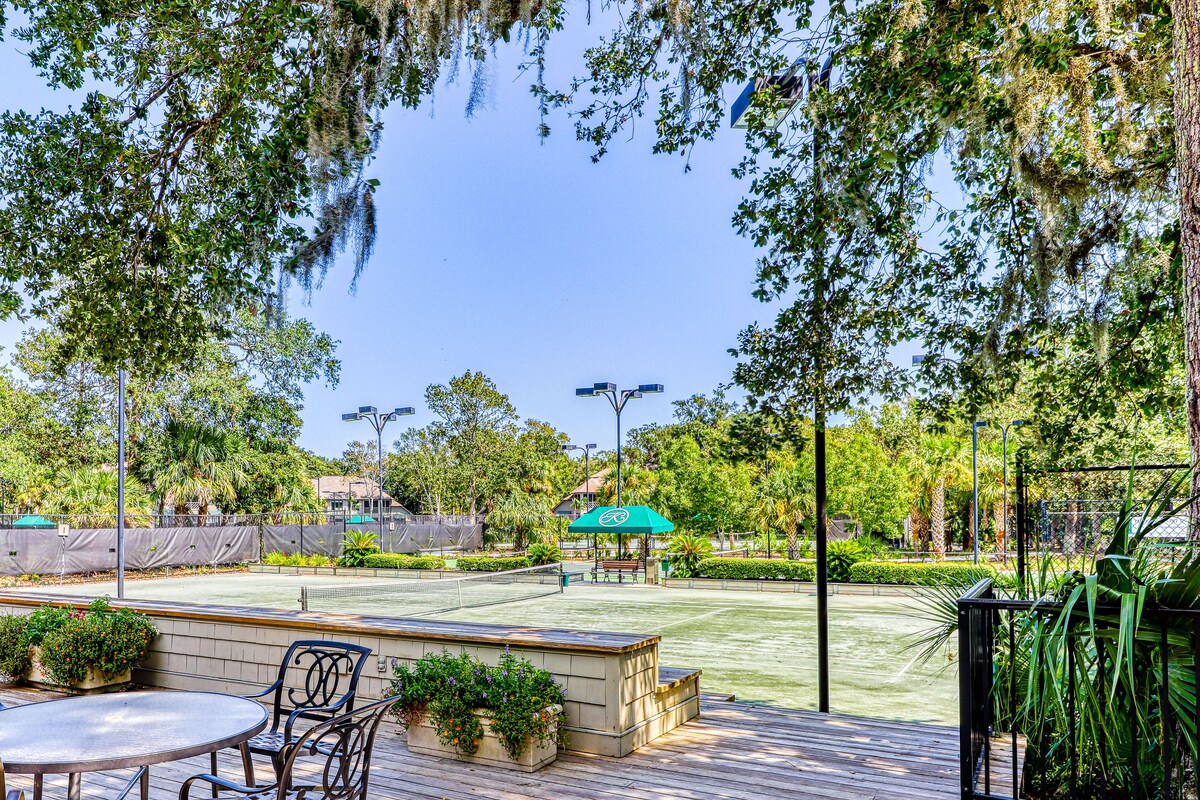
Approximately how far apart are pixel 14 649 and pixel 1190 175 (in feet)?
28.9

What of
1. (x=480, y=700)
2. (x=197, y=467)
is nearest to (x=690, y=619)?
(x=480, y=700)

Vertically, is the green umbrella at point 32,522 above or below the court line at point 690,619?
above

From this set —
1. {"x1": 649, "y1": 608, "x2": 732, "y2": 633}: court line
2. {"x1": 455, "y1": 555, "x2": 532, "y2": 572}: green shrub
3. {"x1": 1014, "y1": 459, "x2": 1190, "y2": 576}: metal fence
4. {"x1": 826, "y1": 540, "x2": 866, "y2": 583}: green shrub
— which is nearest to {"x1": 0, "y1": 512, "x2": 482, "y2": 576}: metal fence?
{"x1": 455, "y1": 555, "x2": 532, "y2": 572}: green shrub

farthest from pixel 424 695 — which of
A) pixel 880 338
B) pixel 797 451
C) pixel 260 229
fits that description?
pixel 880 338

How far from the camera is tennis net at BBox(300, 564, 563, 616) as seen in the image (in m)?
14.7

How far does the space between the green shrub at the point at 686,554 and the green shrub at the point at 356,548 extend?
417 inches

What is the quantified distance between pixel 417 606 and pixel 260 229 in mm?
11433

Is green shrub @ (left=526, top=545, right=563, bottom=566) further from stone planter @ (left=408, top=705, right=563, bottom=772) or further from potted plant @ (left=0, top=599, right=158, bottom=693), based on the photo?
stone planter @ (left=408, top=705, right=563, bottom=772)

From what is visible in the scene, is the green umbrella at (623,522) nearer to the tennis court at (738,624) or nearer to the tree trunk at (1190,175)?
the tennis court at (738,624)

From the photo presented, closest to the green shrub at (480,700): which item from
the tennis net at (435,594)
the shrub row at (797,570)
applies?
the tennis net at (435,594)

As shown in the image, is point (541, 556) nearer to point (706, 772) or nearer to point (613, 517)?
point (613, 517)

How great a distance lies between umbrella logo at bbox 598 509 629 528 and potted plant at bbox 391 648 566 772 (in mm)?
14523

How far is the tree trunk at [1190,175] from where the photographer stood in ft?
10.8

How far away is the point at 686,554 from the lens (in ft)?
70.5
